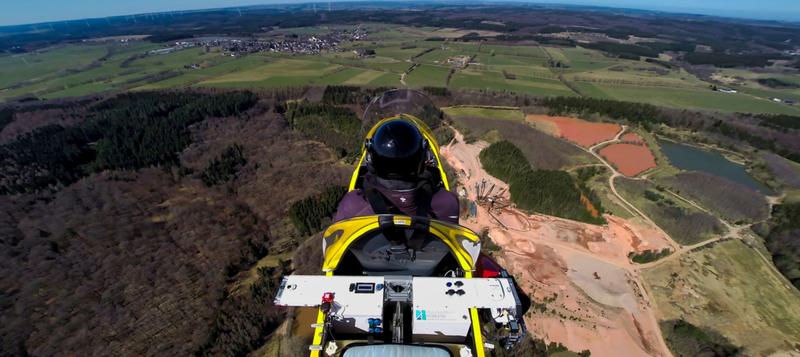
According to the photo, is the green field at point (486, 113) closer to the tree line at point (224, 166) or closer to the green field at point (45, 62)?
the tree line at point (224, 166)

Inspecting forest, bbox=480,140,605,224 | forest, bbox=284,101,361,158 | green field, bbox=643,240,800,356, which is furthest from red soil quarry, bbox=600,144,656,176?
forest, bbox=284,101,361,158

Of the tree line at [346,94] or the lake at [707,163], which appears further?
the tree line at [346,94]

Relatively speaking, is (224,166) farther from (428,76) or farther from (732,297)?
(428,76)

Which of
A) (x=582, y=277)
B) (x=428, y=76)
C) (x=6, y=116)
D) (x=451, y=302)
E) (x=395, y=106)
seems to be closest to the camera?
(x=451, y=302)

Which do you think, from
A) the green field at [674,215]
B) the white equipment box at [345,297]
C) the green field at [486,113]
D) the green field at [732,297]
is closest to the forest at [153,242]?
the white equipment box at [345,297]

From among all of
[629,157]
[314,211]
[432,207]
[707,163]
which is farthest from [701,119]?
[432,207]
